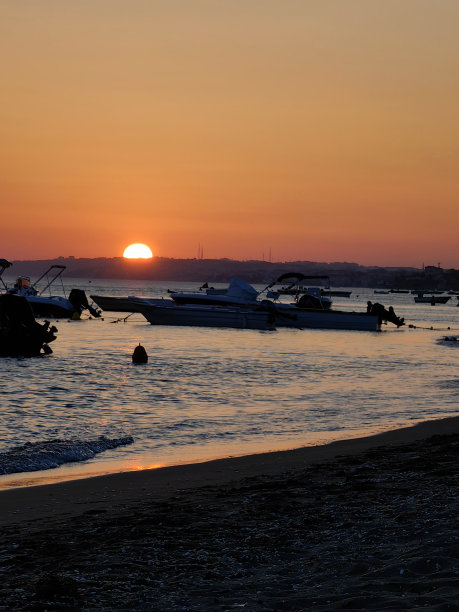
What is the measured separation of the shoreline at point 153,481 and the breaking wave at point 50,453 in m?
1.72

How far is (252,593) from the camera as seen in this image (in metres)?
5.97

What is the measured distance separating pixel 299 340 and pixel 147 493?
4066 centimetres

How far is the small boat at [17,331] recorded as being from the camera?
3459cm

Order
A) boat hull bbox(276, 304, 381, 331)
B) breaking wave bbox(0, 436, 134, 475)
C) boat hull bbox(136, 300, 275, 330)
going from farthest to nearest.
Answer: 1. boat hull bbox(276, 304, 381, 331)
2. boat hull bbox(136, 300, 275, 330)
3. breaking wave bbox(0, 436, 134, 475)

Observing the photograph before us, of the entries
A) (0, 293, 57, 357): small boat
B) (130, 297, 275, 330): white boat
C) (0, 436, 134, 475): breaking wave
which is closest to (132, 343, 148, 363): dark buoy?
(0, 293, 57, 357): small boat

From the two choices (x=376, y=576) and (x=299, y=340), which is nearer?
(x=376, y=576)

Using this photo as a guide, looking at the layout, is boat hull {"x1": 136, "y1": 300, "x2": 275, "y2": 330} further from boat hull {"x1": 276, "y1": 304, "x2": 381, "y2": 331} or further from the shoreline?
the shoreline

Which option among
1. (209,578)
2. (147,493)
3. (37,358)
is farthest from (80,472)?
(37,358)

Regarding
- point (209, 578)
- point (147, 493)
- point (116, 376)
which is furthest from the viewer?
point (116, 376)

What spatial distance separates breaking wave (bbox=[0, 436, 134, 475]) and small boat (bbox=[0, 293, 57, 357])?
2130 cm

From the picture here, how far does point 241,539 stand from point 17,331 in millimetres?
29827

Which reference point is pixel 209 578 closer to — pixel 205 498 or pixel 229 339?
pixel 205 498

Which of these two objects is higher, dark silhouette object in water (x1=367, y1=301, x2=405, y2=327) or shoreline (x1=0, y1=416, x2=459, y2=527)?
dark silhouette object in water (x1=367, y1=301, x2=405, y2=327)

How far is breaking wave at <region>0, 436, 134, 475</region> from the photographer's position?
12.2m
